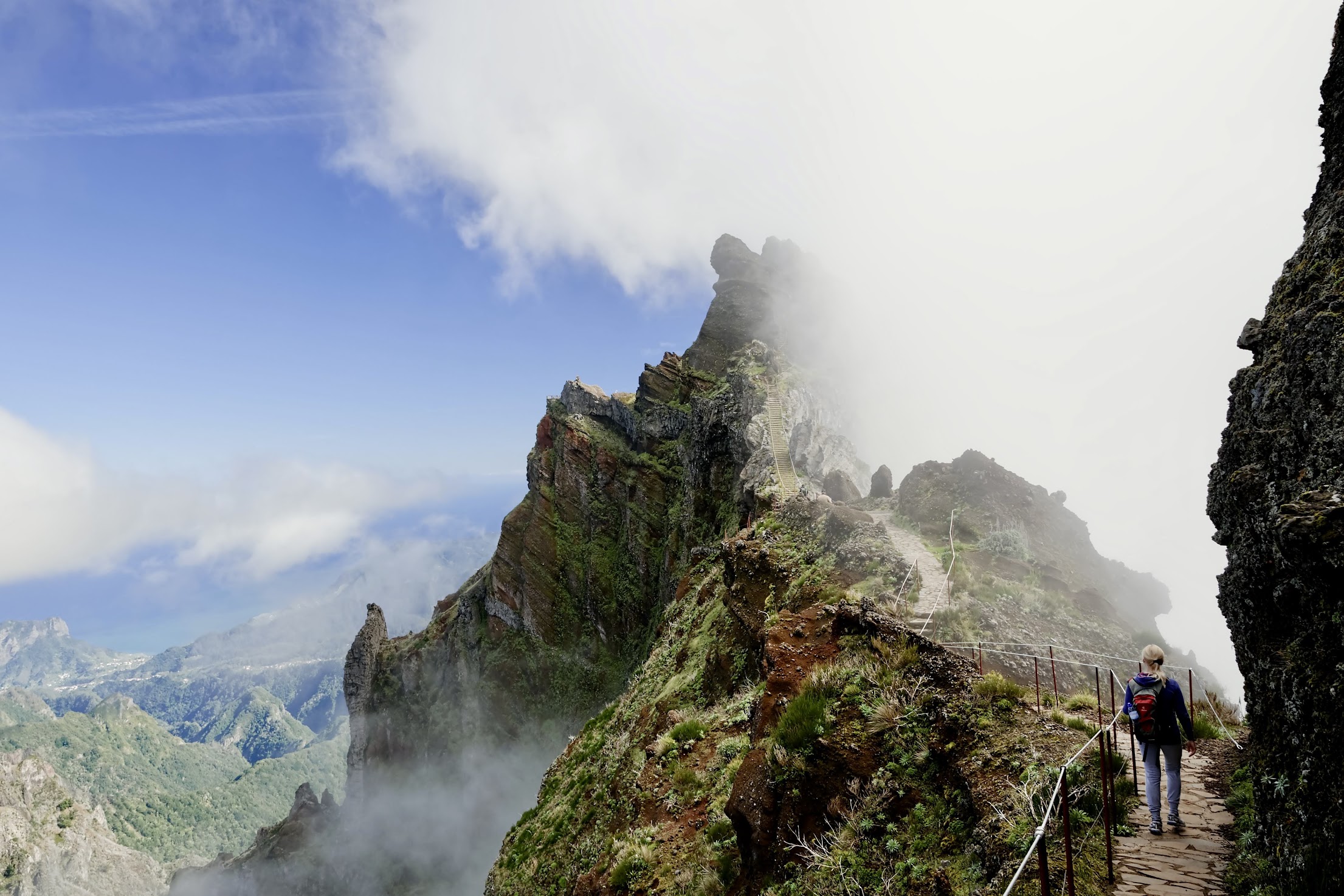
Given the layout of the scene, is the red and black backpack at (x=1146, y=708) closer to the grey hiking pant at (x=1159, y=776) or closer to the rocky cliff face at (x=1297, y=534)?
the grey hiking pant at (x=1159, y=776)

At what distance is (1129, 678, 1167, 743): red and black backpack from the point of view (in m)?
7.76

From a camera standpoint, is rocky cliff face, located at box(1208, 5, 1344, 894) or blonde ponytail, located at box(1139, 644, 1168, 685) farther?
blonde ponytail, located at box(1139, 644, 1168, 685)

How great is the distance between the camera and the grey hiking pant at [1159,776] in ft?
24.5

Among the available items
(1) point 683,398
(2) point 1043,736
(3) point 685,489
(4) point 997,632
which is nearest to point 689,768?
(2) point 1043,736

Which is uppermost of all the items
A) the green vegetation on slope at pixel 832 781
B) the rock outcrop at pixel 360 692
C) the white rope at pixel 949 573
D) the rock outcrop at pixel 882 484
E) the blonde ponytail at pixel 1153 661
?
the rock outcrop at pixel 882 484

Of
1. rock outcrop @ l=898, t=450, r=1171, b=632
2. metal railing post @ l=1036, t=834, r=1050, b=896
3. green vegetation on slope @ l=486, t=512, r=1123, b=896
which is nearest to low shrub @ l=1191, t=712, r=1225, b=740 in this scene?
green vegetation on slope @ l=486, t=512, r=1123, b=896

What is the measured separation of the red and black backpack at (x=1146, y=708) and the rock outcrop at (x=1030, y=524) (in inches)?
817

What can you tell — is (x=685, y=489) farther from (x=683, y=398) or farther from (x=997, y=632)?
(x=997, y=632)

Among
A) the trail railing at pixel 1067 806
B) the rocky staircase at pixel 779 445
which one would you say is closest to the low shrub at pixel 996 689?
the trail railing at pixel 1067 806

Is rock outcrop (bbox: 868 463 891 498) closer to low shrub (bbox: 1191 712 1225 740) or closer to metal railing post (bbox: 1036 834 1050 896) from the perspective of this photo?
low shrub (bbox: 1191 712 1225 740)

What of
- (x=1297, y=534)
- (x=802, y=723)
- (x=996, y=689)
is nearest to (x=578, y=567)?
(x=802, y=723)

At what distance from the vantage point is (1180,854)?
22.9 ft

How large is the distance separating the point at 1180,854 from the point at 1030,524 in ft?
96.9

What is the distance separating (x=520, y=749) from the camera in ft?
261
